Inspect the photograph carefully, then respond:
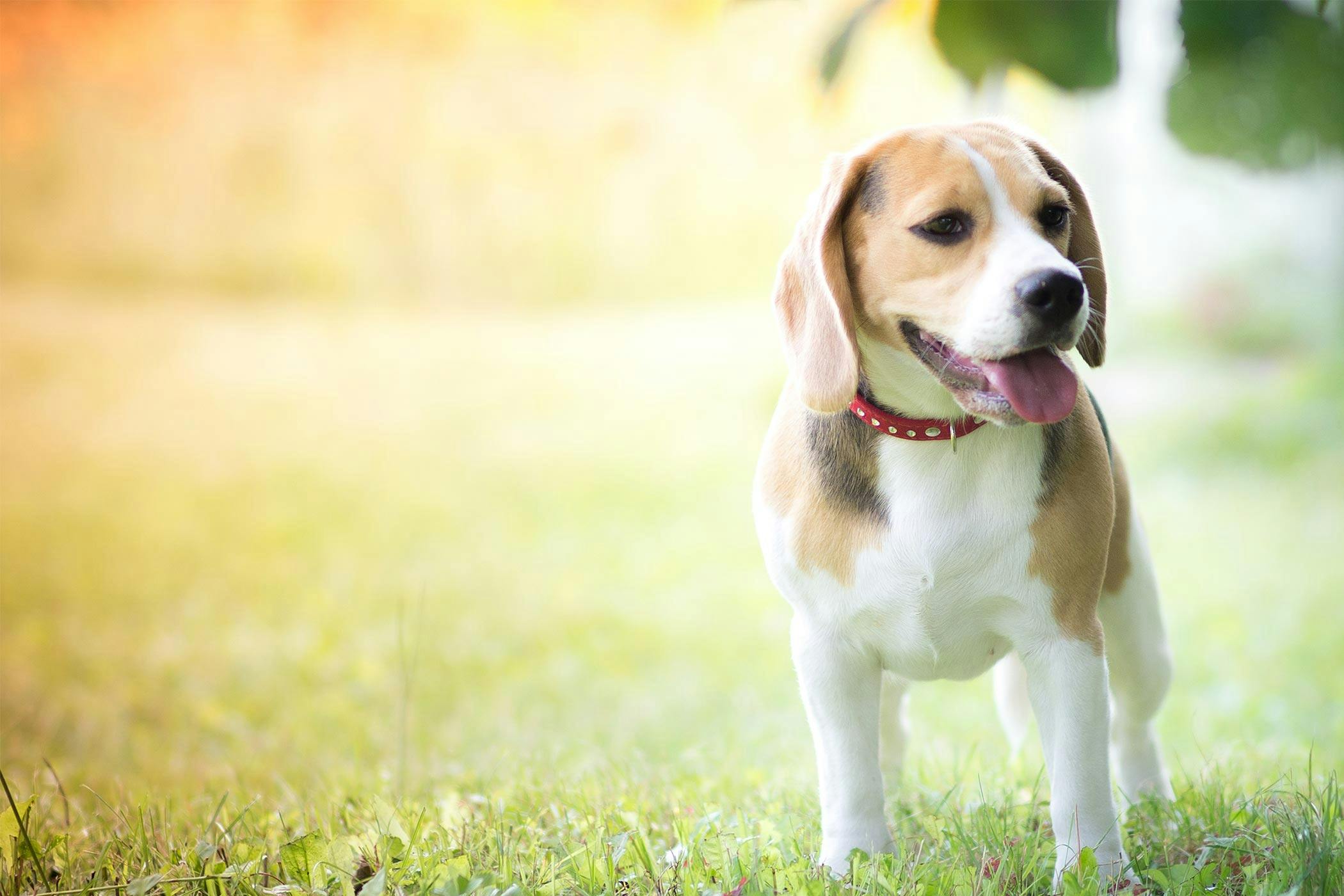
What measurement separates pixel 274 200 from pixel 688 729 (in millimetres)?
7250

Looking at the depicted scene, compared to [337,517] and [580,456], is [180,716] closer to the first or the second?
[337,517]

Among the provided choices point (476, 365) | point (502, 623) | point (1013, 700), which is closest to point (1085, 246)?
point (1013, 700)

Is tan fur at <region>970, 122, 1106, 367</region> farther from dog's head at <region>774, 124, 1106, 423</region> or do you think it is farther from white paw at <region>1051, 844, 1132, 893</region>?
white paw at <region>1051, 844, 1132, 893</region>

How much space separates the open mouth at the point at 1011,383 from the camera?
2.39 metres

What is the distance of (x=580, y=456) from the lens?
1040 cm

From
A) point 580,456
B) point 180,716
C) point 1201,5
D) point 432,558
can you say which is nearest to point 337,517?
point 432,558

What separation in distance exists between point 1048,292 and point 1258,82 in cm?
54

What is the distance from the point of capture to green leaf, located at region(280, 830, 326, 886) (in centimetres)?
273

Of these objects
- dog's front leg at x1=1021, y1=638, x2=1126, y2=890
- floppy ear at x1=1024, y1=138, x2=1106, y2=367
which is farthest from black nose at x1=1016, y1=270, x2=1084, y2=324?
dog's front leg at x1=1021, y1=638, x2=1126, y2=890

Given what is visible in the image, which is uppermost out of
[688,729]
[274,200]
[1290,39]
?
[1290,39]

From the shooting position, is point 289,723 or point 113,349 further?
point 113,349

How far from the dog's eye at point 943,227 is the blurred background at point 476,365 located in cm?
429

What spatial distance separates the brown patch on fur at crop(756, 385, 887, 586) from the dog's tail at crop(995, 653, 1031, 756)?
1.07 metres

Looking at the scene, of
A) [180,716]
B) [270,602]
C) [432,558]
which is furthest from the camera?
[432,558]
